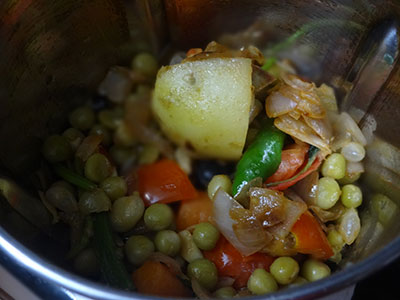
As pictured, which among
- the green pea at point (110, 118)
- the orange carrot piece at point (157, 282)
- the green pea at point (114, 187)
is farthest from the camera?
the green pea at point (110, 118)

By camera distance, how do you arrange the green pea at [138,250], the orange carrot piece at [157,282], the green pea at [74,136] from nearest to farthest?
the orange carrot piece at [157,282] → the green pea at [138,250] → the green pea at [74,136]

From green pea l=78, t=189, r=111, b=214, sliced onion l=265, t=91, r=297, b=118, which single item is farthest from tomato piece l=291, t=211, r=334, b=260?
green pea l=78, t=189, r=111, b=214

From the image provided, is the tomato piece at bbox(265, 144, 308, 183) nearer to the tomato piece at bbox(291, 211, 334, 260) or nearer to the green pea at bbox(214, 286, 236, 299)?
the tomato piece at bbox(291, 211, 334, 260)

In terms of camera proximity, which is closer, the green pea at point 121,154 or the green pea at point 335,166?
the green pea at point 335,166

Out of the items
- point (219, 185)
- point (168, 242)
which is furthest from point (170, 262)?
point (219, 185)

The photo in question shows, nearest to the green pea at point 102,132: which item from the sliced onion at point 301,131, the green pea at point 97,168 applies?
the green pea at point 97,168

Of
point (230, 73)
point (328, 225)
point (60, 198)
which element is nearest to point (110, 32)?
A: point (230, 73)

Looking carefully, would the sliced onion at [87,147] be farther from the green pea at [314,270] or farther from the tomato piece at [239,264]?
the green pea at [314,270]
